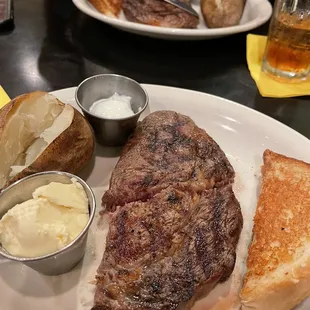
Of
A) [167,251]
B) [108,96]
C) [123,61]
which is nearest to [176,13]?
[123,61]

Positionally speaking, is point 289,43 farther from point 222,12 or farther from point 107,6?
point 107,6

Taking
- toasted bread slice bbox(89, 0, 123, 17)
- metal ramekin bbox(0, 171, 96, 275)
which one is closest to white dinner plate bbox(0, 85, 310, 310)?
metal ramekin bbox(0, 171, 96, 275)

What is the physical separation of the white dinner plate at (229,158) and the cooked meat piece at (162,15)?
73cm

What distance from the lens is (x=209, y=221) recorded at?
1751 mm

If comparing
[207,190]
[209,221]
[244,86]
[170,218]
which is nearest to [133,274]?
[170,218]

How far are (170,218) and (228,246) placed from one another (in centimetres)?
26

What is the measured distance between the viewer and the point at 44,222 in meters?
1.62

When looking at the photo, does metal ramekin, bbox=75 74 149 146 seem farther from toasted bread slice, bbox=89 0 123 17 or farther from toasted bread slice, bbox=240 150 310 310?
toasted bread slice, bbox=89 0 123 17

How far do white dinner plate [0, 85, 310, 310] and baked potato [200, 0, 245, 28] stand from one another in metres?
0.87

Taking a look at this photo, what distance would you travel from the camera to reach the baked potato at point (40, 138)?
5.99 feet

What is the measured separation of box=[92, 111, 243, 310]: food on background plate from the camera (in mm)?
1563

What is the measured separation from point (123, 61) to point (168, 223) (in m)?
1.68

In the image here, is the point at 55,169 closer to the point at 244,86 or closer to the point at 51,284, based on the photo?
the point at 51,284

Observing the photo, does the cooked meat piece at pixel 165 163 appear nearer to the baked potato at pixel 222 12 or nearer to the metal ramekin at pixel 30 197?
the metal ramekin at pixel 30 197
